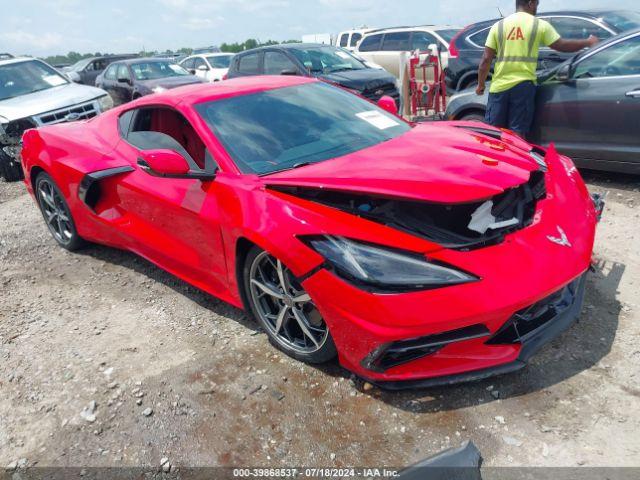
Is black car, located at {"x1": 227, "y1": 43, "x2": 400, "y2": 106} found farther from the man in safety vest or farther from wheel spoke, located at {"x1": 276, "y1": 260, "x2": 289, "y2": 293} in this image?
wheel spoke, located at {"x1": 276, "y1": 260, "x2": 289, "y2": 293}

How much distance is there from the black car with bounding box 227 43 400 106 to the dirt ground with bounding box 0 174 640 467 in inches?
218

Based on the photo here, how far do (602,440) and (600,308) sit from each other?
1058 mm

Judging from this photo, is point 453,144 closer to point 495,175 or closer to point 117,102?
point 495,175

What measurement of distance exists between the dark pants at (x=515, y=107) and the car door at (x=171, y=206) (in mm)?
3347

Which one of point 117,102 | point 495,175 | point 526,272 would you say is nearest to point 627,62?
point 495,175

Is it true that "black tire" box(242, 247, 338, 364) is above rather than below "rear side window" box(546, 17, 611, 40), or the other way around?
below

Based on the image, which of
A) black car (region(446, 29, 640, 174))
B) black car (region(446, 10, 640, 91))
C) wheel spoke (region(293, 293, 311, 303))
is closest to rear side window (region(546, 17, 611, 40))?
black car (region(446, 10, 640, 91))

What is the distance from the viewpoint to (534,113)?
5137mm

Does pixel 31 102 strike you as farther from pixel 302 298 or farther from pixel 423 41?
pixel 423 41

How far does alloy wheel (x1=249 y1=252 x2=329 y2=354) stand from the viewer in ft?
8.31

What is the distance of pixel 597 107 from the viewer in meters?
4.68

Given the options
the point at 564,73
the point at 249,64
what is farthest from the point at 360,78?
the point at 564,73

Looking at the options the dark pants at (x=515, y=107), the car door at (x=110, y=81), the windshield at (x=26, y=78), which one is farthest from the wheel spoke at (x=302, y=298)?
the car door at (x=110, y=81)

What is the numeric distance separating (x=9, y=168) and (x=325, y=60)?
5.27 m
